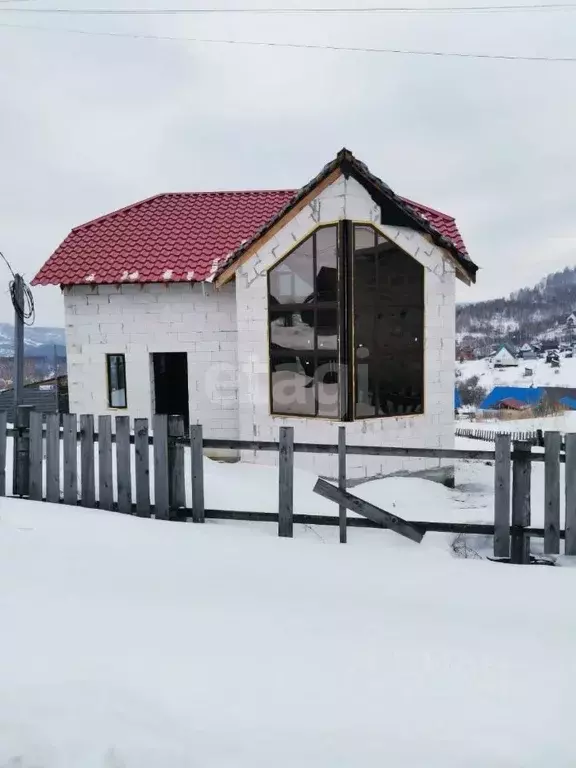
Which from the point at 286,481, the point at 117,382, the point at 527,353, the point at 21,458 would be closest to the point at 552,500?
the point at 286,481

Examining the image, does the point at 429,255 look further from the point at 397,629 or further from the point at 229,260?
the point at 397,629

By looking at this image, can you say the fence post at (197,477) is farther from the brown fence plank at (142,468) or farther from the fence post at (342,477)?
the fence post at (342,477)

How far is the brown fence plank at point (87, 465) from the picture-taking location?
235 inches

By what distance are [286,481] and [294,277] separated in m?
4.62

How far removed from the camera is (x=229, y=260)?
9.24m

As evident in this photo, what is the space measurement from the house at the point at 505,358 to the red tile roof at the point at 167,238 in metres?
99.7

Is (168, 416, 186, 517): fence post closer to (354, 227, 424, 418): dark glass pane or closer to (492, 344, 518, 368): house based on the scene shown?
(354, 227, 424, 418): dark glass pane

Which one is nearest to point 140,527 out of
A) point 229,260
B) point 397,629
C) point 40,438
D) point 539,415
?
point 40,438

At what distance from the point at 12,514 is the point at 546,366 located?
100912 mm

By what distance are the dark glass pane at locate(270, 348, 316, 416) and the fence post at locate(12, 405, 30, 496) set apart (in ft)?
13.7

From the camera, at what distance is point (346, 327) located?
8680 mm

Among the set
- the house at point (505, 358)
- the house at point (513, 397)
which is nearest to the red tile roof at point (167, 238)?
the house at point (513, 397)

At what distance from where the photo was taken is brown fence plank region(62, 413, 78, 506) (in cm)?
597

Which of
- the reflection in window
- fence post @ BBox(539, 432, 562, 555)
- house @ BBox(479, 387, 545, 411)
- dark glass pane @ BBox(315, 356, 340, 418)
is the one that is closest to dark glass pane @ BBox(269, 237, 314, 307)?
the reflection in window
